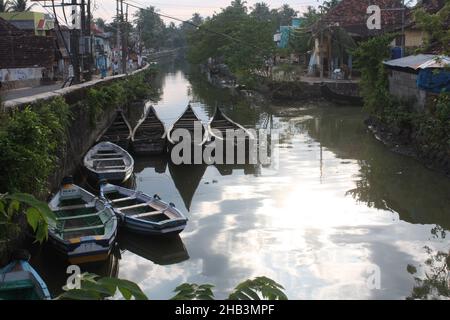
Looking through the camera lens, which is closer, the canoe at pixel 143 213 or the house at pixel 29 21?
the canoe at pixel 143 213

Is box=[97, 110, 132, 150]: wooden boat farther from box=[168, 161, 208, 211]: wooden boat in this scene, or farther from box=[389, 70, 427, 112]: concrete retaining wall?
box=[389, 70, 427, 112]: concrete retaining wall

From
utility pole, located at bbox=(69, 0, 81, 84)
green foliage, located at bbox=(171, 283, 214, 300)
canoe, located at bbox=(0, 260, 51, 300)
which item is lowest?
canoe, located at bbox=(0, 260, 51, 300)

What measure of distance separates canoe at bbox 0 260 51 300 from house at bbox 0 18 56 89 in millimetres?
22499

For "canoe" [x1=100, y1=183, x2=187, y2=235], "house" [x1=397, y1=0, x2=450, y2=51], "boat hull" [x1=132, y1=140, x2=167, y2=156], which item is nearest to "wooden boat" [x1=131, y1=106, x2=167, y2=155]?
"boat hull" [x1=132, y1=140, x2=167, y2=156]

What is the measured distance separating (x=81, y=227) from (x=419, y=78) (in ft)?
42.0

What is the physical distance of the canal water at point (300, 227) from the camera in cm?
930

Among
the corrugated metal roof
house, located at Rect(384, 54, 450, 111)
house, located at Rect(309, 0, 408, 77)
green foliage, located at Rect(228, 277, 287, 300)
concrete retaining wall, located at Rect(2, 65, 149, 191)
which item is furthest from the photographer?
house, located at Rect(309, 0, 408, 77)

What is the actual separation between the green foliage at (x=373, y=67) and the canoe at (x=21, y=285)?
19359 millimetres

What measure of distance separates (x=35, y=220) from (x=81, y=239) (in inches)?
278

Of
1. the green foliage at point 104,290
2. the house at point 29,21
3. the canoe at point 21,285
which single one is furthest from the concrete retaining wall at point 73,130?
the house at point 29,21

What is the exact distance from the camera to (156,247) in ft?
35.2

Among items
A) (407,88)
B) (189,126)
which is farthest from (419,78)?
(189,126)

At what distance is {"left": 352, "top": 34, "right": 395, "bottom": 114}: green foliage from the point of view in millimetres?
23781

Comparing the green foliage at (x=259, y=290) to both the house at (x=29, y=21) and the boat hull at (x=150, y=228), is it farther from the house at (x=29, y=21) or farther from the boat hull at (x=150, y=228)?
the house at (x=29, y=21)
